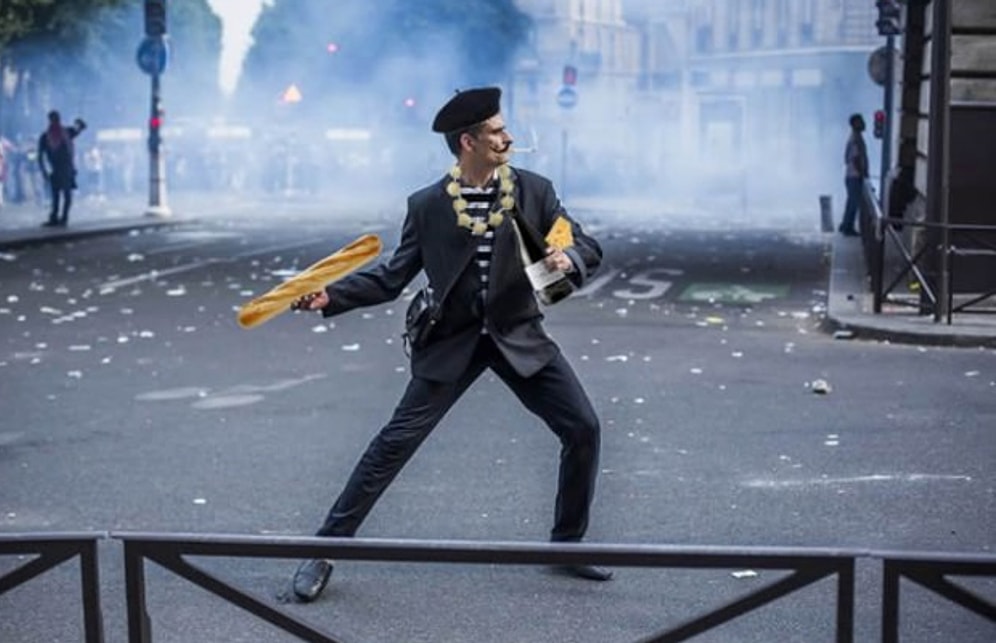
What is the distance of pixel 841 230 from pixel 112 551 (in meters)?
19.5

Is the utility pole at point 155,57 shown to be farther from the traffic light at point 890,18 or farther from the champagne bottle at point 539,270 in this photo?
the champagne bottle at point 539,270

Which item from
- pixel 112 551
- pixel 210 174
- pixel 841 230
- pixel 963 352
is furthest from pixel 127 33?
pixel 112 551

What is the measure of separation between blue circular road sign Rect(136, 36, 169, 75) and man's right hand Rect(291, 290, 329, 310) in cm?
2318

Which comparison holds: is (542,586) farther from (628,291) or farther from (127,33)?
(127,33)

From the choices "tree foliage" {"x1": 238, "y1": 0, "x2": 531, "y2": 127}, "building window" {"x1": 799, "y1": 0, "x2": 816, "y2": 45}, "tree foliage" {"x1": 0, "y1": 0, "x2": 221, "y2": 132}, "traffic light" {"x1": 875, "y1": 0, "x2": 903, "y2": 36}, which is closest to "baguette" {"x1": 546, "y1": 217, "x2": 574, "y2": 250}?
"traffic light" {"x1": 875, "y1": 0, "x2": 903, "y2": 36}

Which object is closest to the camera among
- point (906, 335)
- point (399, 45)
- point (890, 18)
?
point (906, 335)

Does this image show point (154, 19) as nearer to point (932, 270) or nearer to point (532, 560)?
point (932, 270)

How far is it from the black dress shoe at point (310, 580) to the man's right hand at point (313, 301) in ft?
2.71

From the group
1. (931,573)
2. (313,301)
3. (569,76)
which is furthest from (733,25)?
(931,573)

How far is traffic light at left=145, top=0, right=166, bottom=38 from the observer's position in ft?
92.2

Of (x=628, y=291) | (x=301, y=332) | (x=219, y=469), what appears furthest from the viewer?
(x=628, y=291)

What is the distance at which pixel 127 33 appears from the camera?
176ft

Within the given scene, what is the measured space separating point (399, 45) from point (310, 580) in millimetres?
44818

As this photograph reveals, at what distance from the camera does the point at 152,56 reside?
27.9 meters
